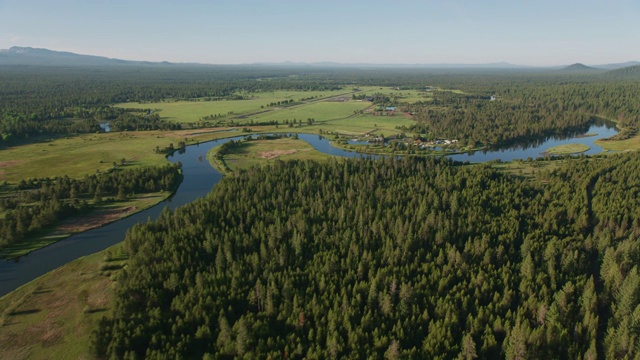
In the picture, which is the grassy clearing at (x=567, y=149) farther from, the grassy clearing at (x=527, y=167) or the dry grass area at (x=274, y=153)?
the dry grass area at (x=274, y=153)

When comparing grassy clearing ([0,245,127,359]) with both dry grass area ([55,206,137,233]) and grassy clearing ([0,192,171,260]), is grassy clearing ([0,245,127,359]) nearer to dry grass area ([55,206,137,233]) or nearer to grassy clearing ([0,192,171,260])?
grassy clearing ([0,192,171,260])

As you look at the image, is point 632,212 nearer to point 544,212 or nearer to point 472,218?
point 544,212

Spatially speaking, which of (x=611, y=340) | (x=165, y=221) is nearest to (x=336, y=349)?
(x=611, y=340)

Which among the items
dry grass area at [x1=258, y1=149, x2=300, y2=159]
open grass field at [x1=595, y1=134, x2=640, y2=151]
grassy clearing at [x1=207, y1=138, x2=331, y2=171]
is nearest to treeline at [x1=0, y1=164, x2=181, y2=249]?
grassy clearing at [x1=207, y1=138, x2=331, y2=171]

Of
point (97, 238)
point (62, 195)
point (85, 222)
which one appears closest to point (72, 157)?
point (62, 195)

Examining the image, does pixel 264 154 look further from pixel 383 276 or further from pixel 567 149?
pixel 567 149

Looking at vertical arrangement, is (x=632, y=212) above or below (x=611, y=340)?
above
